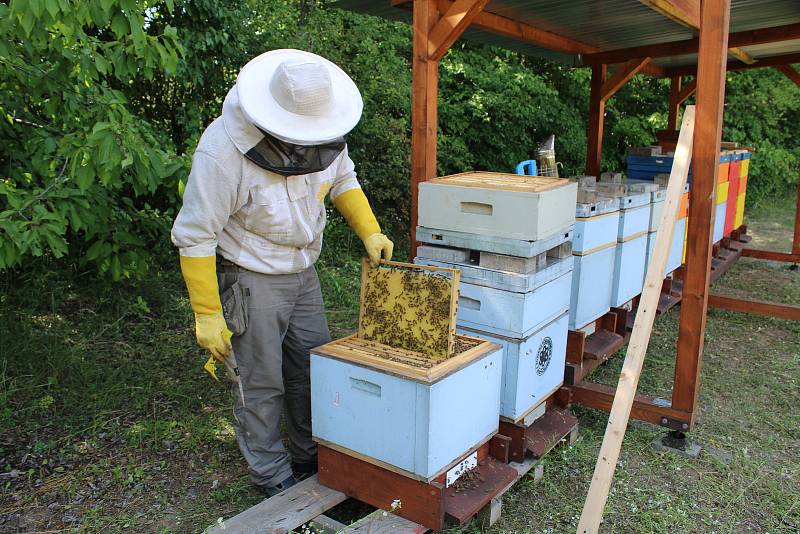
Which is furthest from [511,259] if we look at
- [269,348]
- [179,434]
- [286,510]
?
[179,434]

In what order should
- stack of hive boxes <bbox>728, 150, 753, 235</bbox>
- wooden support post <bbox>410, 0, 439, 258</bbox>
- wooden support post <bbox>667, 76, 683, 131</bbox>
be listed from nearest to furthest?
wooden support post <bbox>410, 0, 439, 258</bbox>
stack of hive boxes <bbox>728, 150, 753, 235</bbox>
wooden support post <bbox>667, 76, 683, 131</bbox>

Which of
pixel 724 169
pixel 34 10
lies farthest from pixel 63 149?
pixel 724 169

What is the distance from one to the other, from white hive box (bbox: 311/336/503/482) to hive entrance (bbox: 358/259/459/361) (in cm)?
7

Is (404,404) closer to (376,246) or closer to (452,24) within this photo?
(376,246)

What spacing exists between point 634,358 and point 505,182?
942 mm

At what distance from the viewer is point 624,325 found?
381 centimetres

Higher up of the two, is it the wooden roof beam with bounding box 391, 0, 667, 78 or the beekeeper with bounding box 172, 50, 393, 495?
the wooden roof beam with bounding box 391, 0, 667, 78

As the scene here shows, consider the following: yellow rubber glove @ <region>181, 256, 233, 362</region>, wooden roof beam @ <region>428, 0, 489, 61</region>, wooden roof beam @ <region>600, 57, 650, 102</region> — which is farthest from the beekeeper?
wooden roof beam @ <region>600, 57, 650, 102</region>

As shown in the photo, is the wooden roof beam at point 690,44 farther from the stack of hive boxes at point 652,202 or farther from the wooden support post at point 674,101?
the wooden support post at point 674,101

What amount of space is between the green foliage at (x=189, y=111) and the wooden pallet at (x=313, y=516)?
139 cm

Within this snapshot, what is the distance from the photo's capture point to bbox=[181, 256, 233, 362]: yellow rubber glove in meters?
2.30

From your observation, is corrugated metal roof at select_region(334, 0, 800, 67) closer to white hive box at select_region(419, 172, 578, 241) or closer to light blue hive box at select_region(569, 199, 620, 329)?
light blue hive box at select_region(569, 199, 620, 329)

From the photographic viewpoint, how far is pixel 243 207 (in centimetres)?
238

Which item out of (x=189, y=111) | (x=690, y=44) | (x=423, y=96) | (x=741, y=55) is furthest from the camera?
(x=741, y=55)
